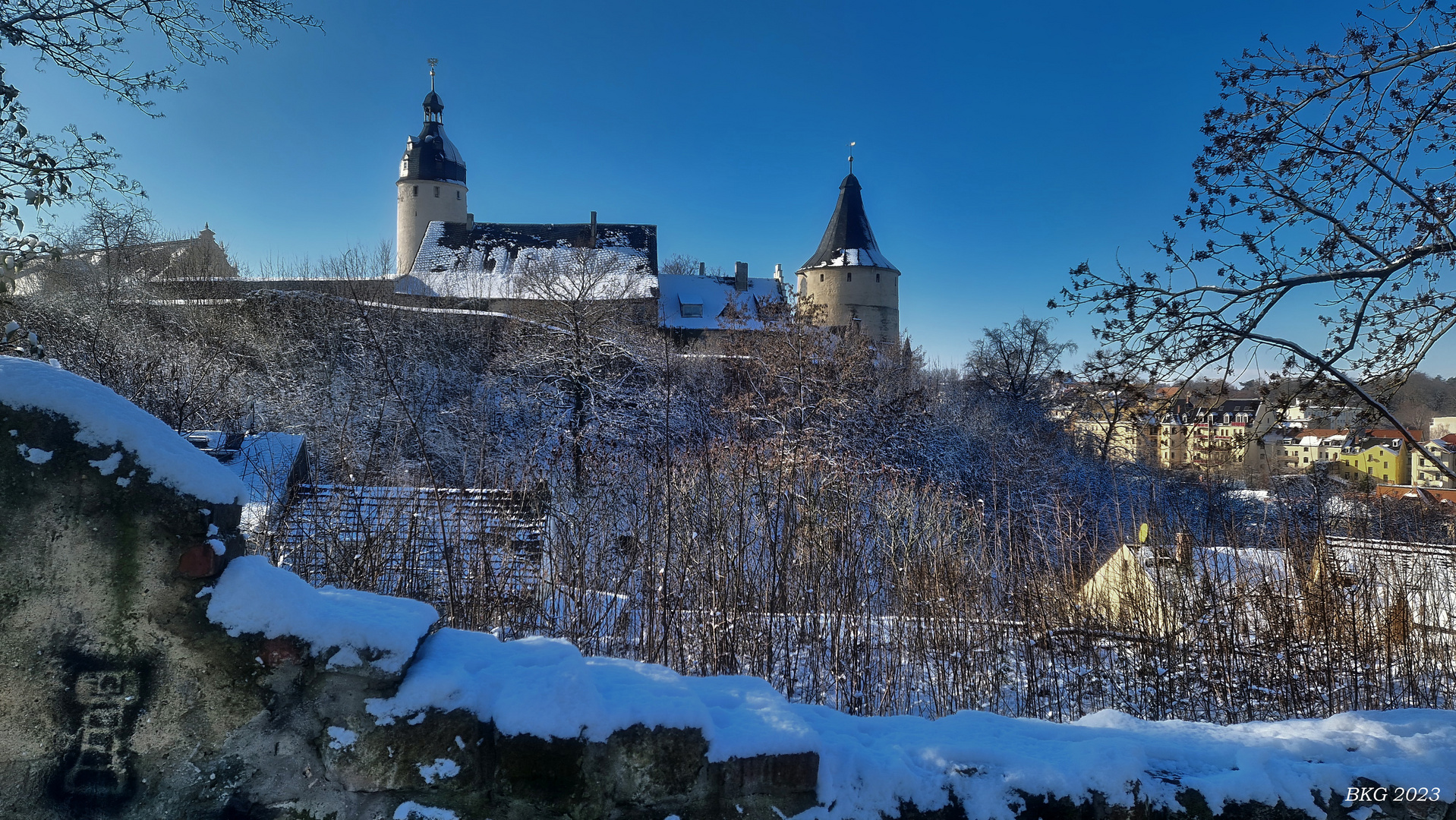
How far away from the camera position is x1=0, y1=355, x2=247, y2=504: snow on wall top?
1.92m

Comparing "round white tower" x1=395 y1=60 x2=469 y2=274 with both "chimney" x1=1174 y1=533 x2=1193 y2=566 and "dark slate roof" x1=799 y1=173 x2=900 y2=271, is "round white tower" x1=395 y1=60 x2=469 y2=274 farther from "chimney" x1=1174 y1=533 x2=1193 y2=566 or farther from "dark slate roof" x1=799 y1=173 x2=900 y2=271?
"chimney" x1=1174 y1=533 x2=1193 y2=566

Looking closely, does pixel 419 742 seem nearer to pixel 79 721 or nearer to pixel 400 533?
pixel 79 721

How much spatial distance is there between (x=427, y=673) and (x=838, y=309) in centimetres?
3680

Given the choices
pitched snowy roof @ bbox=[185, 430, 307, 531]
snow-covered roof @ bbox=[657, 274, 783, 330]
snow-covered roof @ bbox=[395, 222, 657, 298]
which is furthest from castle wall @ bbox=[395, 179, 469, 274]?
pitched snowy roof @ bbox=[185, 430, 307, 531]

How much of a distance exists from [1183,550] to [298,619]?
597 centimetres

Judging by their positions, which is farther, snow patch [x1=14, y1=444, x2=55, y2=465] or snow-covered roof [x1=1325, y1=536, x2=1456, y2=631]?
snow-covered roof [x1=1325, y1=536, x2=1456, y2=631]

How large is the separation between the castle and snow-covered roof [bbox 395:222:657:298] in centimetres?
5

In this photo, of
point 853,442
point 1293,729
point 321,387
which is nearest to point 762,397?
point 853,442

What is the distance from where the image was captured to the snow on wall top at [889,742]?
2.05 meters

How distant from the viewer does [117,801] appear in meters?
2.01

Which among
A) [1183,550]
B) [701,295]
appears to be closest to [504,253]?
[701,295]

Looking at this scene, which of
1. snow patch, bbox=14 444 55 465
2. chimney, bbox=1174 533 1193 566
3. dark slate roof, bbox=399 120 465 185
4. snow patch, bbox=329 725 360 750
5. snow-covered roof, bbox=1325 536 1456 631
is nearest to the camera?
snow patch, bbox=14 444 55 465

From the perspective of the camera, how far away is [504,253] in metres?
30.6

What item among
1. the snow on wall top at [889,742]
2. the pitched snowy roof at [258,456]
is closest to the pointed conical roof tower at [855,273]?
the pitched snowy roof at [258,456]
